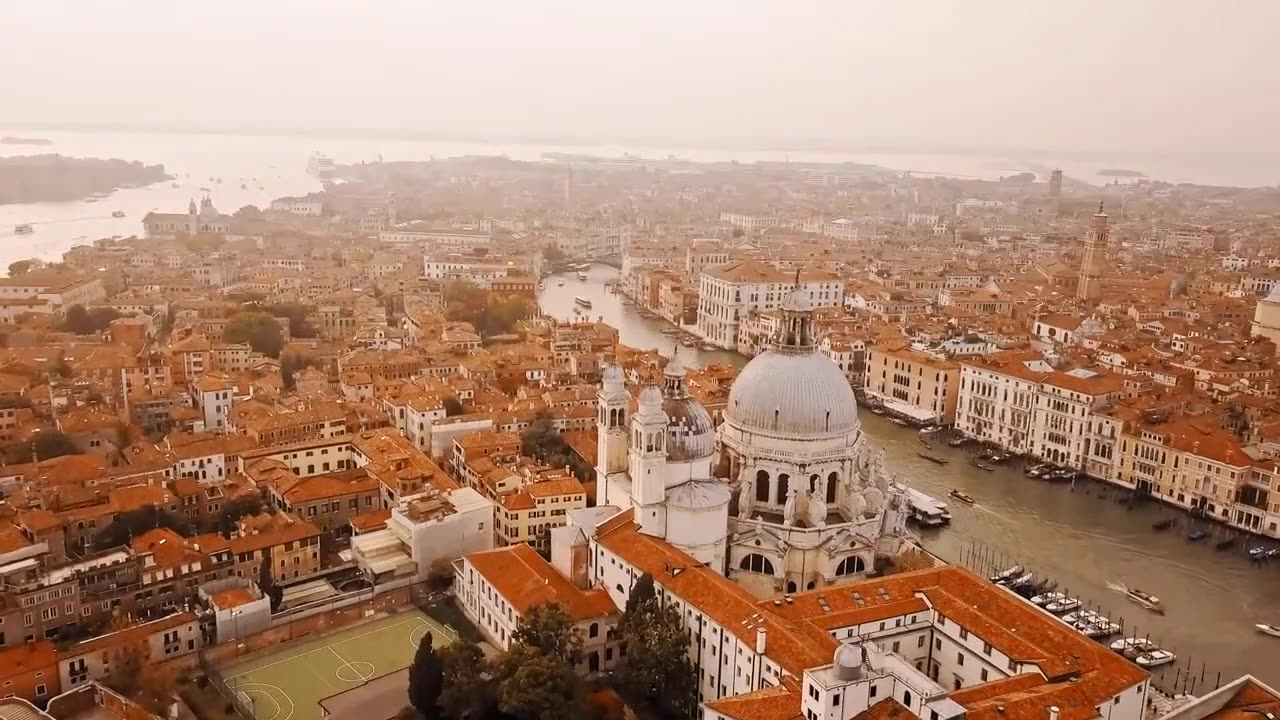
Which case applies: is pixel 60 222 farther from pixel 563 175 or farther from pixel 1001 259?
pixel 563 175

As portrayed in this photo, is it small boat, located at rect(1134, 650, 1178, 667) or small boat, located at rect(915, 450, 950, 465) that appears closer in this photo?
small boat, located at rect(1134, 650, 1178, 667)

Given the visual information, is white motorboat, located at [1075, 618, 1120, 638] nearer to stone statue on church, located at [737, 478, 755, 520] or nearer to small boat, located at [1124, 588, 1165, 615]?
small boat, located at [1124, 588, 1165, 615]

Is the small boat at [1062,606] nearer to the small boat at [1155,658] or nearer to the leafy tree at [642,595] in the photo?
the small boat at [1155,658]

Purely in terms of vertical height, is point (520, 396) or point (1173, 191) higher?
point (1173, 191)

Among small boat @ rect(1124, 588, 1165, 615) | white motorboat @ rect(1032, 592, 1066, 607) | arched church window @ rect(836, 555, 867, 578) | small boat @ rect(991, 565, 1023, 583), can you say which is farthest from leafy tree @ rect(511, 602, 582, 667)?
small boat @ rect(1124, 588, 1165, 615)

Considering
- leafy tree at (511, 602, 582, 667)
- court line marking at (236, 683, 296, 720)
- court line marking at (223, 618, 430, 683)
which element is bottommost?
court line marking at (223, 618, 430, 683)

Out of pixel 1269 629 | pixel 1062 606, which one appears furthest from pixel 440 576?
pixel 1269 629

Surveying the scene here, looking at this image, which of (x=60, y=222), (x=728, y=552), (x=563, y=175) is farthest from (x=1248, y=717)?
(x=563, y=175)

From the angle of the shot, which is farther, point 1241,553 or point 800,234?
A: point 800,234
